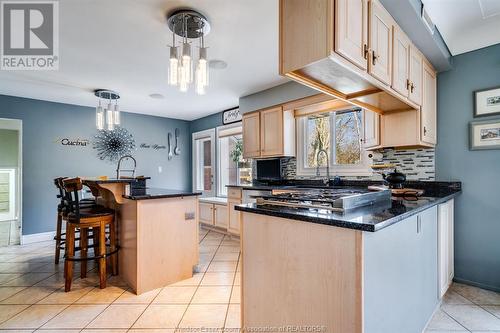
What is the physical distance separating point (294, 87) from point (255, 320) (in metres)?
3.00

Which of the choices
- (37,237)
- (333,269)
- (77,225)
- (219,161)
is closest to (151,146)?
(219,161)

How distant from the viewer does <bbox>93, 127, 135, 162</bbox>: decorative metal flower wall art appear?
502 centimetres

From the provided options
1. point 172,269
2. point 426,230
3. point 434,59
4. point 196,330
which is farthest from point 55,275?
point 434,59

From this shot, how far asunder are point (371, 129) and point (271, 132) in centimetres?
156

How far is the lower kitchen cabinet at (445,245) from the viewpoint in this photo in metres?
2.06

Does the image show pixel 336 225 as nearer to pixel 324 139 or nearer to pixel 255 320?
pixel 255 320

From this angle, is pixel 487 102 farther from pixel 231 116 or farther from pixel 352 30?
pixel 231 116

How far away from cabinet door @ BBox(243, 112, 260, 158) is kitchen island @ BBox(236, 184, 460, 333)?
2.74 m

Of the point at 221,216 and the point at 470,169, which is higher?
the point at 470,169

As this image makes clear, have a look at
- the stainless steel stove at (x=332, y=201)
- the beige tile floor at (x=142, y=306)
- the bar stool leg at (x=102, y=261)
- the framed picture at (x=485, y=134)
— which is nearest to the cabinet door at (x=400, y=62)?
the stainless steel stove at (x=332, y=201)

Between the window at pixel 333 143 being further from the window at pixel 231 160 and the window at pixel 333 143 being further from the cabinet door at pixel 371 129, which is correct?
the window at pixel 231 160

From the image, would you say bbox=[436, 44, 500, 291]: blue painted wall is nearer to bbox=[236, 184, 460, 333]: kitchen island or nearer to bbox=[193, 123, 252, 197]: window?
bbox=[236, 184, 460, 333]: kitchen island

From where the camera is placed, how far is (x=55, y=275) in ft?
9.21

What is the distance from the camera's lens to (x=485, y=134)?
2432mm
